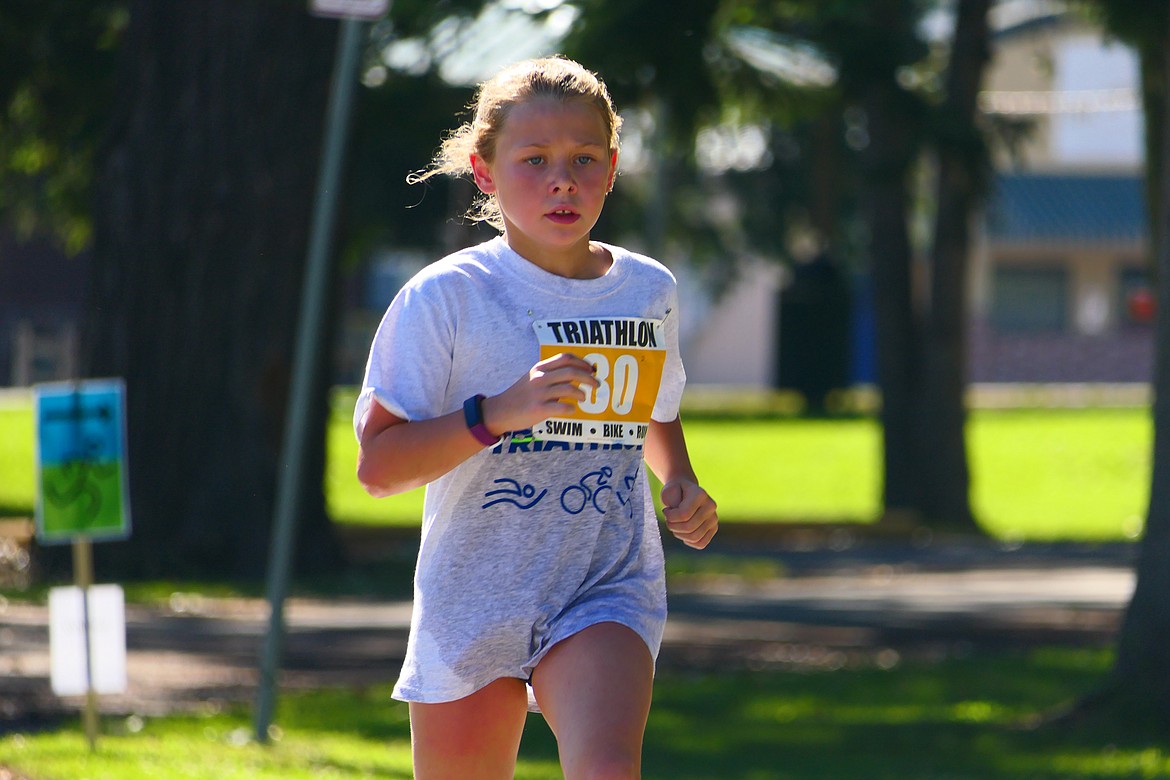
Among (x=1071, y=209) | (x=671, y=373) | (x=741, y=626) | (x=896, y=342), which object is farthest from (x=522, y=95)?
(x=1071, y=209)

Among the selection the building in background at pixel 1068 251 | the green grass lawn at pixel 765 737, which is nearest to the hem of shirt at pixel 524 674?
the green grass lawn at pixel 765 737

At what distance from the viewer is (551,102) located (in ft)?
12.0

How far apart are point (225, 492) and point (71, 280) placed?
95.7 ft

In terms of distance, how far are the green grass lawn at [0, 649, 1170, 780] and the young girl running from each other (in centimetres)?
327

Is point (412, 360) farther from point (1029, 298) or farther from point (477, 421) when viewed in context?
point (1029, 298)

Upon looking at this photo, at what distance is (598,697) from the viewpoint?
3545 mm

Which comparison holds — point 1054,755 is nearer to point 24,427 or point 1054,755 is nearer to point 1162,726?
point 1162,726

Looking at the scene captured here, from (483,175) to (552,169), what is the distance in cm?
19

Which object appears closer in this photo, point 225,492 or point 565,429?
point 565,429

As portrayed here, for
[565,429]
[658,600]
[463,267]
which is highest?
[463,267]

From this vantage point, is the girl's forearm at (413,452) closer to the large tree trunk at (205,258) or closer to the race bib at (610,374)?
the race bib at (610,374)

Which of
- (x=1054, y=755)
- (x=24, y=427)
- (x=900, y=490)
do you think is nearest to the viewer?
(x=1054, y=755)

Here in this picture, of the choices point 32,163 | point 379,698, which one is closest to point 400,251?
point 32,163

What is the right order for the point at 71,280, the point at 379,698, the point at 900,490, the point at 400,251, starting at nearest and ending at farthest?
the point at 379,698 → the point at 900,490 → the point at 400,251 → the point at 71,280
